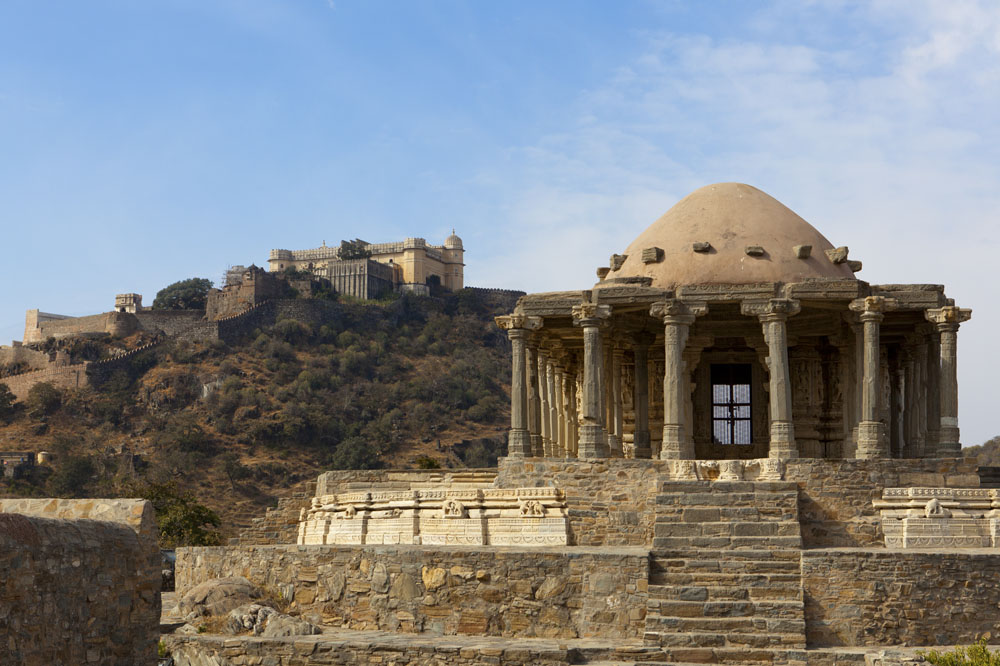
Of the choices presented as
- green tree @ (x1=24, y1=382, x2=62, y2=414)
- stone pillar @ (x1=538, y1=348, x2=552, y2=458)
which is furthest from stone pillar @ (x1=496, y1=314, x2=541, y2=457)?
green tree @ (x1=24, y1=382, x2=62, y2=414)

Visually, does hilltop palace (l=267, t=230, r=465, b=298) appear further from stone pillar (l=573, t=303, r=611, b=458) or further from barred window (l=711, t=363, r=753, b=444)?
stone pillar (l=573, t=303, r=611, b=458)

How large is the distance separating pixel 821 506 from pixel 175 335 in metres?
85.9

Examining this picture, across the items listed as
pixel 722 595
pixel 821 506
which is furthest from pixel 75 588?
pixel 821 506

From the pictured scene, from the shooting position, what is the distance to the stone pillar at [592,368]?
23.8 meters

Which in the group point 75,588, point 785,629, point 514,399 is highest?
point 514,399

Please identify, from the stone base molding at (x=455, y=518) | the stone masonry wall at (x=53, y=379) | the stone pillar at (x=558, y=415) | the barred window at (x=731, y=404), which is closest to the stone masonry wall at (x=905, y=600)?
the stone base molding at (x=455, y=518)

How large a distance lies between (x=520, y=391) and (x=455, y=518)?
473 cm

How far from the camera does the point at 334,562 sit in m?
19.5

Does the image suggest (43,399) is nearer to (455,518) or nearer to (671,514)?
(455,518)

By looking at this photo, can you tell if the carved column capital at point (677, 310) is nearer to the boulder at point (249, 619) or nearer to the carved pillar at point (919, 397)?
the carved pillar at point (919, 397)

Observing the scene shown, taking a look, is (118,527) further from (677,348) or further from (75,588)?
(677,348)

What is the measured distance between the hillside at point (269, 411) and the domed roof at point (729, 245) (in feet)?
140

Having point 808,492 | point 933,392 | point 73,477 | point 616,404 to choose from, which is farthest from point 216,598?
point 73,477

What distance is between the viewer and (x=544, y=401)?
2998 centimetres
